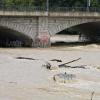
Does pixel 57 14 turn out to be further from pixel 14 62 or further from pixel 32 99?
pixel 32 99

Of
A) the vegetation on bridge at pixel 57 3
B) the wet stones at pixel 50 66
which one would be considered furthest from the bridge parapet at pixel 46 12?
the vegetation on bridge at pixel 57 3

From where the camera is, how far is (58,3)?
76.1 metres

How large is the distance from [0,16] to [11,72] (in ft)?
57.6

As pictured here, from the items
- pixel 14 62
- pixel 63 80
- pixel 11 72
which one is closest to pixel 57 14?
pixel 14 62

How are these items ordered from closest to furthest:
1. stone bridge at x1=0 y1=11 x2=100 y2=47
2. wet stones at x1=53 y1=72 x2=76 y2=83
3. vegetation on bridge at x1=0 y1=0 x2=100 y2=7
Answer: wet stones at x1=53 y1=72 x2=76 y2=83 < stone bridge at x1=0 y1=11 x2=100 y2=47 < vegetation on bridge at x1=0 y1=0 x2=100 y2=7

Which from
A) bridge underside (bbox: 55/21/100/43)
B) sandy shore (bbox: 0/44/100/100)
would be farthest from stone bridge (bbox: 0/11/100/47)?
bridge underside (bbox: 55/21/100/43)

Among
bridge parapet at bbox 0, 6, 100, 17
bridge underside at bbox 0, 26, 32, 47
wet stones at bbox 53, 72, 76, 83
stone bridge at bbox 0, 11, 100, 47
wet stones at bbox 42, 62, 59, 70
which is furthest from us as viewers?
bridge underside at bbox 0, 26, 32, 47

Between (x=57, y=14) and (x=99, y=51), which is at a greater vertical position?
(x=57, y=14)

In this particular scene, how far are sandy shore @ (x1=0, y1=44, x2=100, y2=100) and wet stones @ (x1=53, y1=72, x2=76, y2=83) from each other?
0.97 feet

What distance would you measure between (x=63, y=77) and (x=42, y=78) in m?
1.47

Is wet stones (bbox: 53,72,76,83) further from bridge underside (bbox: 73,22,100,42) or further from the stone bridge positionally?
bridge underside (bbox: 73,22,100,42)

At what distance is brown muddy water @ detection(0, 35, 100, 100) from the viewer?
2681 cm

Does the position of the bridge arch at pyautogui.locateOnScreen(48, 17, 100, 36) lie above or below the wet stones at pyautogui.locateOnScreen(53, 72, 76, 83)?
above

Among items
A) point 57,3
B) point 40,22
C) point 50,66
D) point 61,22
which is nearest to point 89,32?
point 57,3
